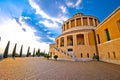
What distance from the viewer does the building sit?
1312 centimetres

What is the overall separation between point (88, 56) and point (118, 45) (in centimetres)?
1148

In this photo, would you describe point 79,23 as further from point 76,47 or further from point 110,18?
point 110,18

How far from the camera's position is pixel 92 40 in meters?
23.3

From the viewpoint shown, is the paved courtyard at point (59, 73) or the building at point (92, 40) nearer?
the paved courtyard at point (59, 73)

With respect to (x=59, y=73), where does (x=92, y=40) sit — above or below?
above

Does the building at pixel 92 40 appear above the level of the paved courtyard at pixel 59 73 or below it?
above

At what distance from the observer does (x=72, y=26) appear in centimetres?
3497

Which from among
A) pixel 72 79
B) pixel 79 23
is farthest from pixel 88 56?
pixel 72 79

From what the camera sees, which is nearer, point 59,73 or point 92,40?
point 59,73

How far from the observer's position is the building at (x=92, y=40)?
13117mm

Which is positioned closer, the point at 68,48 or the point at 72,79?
the point at 72,79

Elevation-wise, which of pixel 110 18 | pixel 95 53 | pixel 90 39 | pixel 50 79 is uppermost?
pixel 110 18

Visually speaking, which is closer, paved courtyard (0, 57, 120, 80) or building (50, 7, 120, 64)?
paved courtyard (0, 57, 120, 80)

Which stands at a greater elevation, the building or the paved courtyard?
the building
